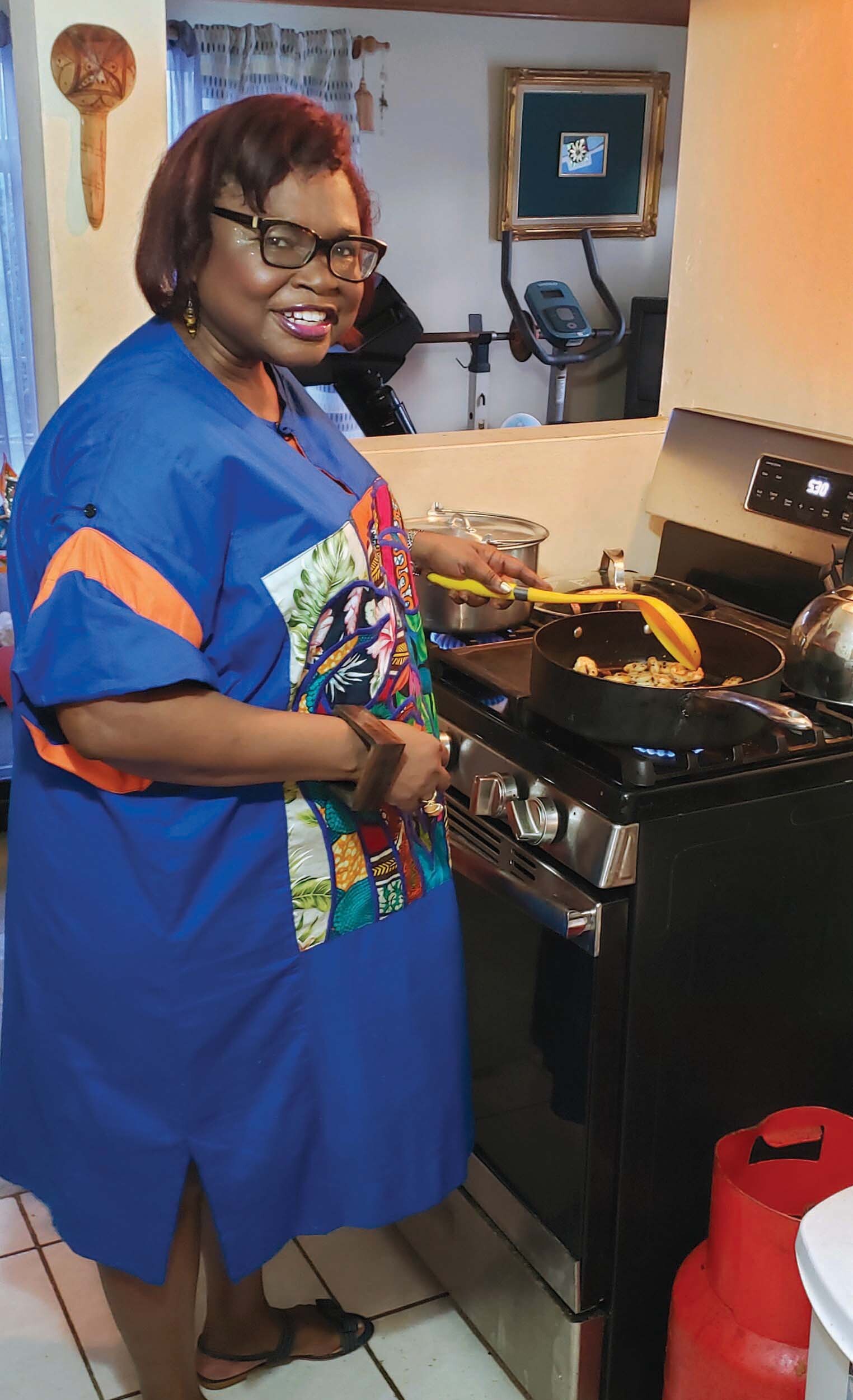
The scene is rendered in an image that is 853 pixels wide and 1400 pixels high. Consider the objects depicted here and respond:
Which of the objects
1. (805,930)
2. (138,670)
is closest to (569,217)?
(805,930)

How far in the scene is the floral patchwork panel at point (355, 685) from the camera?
1.27 m

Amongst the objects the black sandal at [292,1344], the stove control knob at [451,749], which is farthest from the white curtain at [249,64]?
the black sandal at [292,1344]

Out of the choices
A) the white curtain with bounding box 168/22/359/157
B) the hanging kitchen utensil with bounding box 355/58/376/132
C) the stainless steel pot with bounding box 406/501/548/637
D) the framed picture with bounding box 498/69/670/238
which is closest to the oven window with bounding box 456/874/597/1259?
the stainless steel pot with bounding box 406/501/548/637

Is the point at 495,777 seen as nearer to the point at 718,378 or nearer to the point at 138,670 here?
the point at 138,670

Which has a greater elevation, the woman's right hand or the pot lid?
the pot lid

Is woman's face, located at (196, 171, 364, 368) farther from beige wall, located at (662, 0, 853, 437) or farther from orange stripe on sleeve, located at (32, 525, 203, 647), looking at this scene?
beige wall, located at (662, 0, 853, 437)

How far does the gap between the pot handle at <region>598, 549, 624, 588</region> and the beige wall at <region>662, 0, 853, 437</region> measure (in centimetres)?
36

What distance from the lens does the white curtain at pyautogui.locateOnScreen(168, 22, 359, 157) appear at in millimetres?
4301

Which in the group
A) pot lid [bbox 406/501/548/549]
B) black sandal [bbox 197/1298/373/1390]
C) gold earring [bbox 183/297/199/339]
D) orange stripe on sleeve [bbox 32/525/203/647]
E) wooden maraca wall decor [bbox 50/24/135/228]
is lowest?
black sandal [bbox 197/1298/373/1390]

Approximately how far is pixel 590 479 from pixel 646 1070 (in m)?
1.06

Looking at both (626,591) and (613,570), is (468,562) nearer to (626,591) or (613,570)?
(626,591)

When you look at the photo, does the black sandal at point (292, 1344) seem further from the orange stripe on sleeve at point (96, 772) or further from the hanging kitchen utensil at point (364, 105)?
the hanging kitchen utensil at point (364, 105)

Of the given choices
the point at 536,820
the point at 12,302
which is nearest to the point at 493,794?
the point at 536,820

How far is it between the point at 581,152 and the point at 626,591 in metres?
3.69
